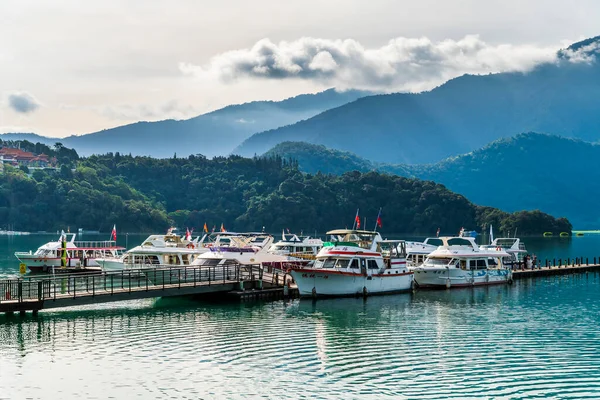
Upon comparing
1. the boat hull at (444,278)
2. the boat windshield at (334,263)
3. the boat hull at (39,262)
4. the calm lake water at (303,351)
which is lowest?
the calm lake water at (303,351)

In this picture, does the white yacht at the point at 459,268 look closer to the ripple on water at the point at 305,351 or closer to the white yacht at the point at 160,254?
the ripple on water at the point at 305,351

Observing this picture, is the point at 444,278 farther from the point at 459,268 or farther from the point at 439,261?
the point at 439,261

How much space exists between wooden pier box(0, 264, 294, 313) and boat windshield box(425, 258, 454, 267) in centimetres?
1252

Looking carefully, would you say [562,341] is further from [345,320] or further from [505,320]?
[345,320]

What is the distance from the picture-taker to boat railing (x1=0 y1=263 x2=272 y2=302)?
1722 inches

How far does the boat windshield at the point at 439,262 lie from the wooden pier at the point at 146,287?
12.5 m

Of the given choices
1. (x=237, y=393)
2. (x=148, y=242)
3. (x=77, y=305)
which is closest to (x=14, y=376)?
(x=237, y=393)

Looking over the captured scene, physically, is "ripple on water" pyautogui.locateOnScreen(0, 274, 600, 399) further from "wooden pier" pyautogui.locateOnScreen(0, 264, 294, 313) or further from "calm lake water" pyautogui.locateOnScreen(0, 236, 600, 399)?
"wooden pier" pyautogui.locateOnScreen(0, 264, 294, 313)

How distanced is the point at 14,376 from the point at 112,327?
10.7m

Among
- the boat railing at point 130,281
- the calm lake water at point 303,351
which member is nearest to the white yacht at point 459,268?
the calm lake water at point 303,351

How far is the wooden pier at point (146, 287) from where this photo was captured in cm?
4334

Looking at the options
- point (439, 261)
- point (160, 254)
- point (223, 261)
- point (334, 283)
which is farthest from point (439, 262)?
point (160, 254)

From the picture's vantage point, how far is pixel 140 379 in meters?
29.8

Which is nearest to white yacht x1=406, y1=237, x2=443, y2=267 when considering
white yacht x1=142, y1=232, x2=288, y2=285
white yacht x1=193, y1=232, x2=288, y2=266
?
white yacht x1=193, y1=232, x2=288, y2=266
